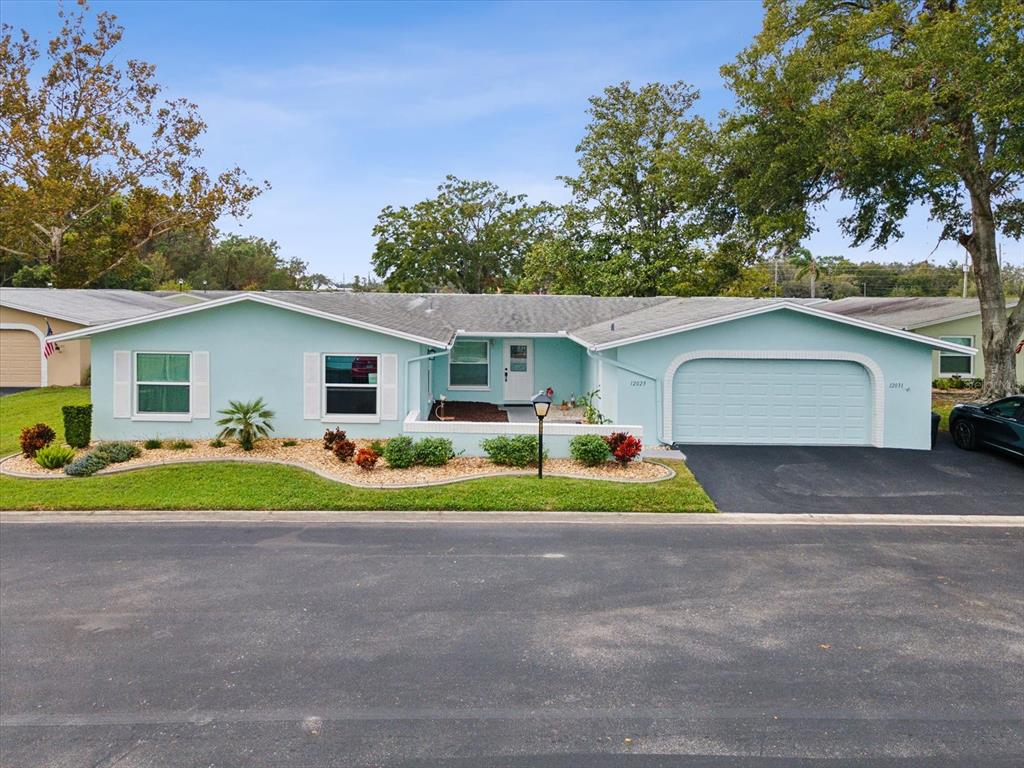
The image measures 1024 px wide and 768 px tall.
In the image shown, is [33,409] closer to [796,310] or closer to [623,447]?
[623,447]

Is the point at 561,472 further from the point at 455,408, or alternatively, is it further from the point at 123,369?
the point at 123,369

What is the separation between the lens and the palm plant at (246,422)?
14836mm

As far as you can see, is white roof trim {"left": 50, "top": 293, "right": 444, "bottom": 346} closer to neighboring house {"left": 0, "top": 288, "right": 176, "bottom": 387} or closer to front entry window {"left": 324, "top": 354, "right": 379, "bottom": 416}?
front entry window {"left": 324, "top": 354, "right": 379, "bottom": 416}

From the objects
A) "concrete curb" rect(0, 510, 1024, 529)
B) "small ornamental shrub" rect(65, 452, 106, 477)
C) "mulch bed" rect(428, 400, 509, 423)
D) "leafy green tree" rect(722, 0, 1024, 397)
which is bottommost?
"concrete curb" rect(0, 510, 1024, 529)

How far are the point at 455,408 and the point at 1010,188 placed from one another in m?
19.6

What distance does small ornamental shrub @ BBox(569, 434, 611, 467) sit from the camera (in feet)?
45.1

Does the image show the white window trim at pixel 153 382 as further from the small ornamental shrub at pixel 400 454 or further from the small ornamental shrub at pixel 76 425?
→ the small ornamental shrub at pixel 400 454

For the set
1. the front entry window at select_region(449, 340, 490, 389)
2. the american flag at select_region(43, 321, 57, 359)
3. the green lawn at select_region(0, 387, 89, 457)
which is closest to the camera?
the green lawn at select_region(0, 387, 89, 457)

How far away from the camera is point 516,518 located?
11.1 m

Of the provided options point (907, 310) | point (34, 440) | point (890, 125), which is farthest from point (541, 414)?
point (907, 310)

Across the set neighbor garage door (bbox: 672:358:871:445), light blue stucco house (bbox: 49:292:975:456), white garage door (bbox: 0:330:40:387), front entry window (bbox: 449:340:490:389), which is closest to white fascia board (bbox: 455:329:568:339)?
front entry window (bbox: 449:340:490:389)

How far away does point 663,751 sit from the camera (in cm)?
478

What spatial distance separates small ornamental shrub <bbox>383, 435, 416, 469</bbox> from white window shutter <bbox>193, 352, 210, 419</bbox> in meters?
5.18

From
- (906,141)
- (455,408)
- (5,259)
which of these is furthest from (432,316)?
(5,259)
